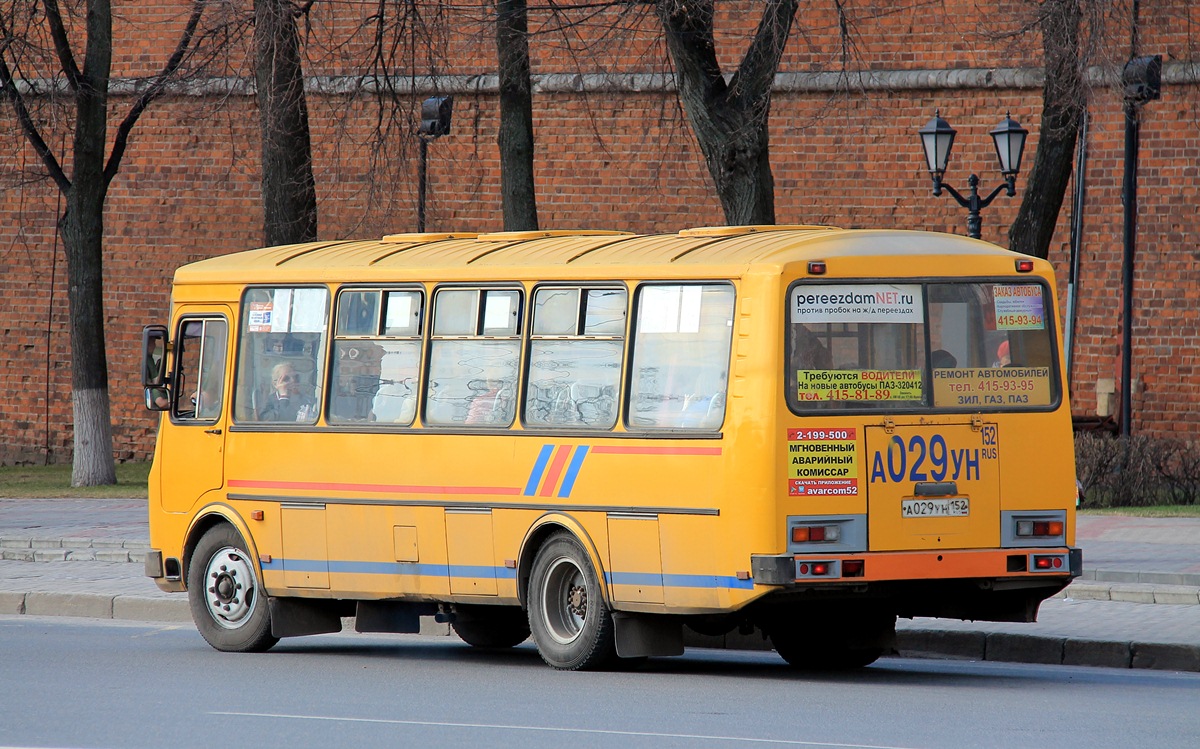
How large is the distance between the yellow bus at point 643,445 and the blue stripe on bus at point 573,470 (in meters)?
0.02

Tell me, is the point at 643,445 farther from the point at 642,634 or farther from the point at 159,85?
the point at 159,85

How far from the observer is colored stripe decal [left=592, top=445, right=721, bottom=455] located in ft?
33.5

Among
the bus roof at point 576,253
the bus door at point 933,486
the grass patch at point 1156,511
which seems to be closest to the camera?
the bus door at point 933,486

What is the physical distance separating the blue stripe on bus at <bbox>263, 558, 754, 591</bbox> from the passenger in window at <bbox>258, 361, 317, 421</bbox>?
0.94 metres

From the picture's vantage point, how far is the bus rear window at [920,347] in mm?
10180

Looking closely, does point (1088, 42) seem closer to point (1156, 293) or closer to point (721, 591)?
point (1156, 293)

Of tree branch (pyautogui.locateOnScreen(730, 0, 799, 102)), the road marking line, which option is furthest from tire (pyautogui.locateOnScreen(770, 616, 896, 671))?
tree branch (pyautogui.locateOnScreen(730, 0, 799, 102))

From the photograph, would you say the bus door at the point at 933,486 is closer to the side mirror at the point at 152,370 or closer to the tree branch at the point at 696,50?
the side mirror at the point at 152,370

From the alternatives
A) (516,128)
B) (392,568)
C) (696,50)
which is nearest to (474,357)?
(392,568)

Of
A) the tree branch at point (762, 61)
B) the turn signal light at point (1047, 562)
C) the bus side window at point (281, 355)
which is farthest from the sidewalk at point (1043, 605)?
the tree branch at point (762, 61)

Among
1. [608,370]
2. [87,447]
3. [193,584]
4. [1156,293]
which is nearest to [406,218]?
[87,447]

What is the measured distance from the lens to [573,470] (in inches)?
428

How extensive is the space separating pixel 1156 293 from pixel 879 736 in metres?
16.9

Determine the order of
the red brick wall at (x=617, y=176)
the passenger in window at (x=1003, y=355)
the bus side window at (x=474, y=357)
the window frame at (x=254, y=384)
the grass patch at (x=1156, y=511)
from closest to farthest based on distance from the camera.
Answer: the passenger in window at (x=1003, y=355) < the bus side window at (x=474, y=357) < the window frame at (x=254, y=384) < the grass patch at (x=1156, y=511) < the red brick wall at (x=617, y=176)
